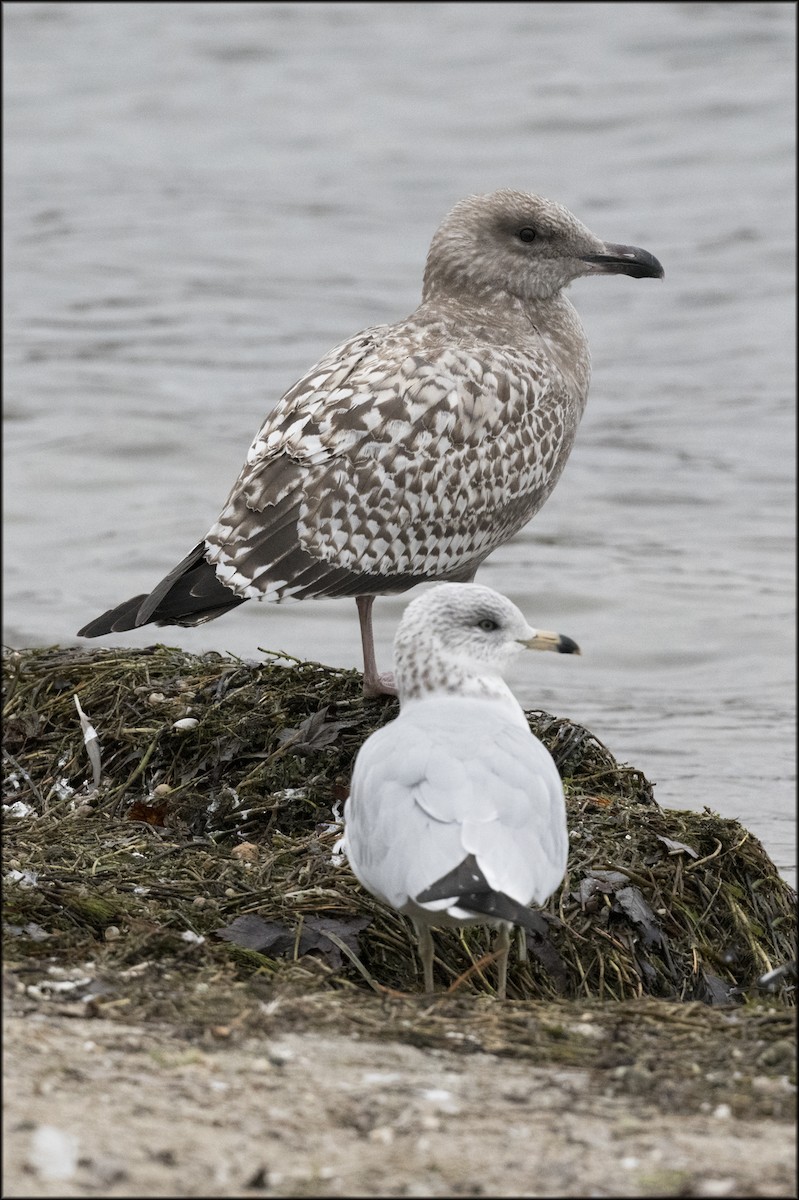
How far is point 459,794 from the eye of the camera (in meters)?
4.29

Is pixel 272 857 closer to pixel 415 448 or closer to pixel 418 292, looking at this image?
pixel 415 448

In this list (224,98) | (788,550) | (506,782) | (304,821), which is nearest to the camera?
(506,782)

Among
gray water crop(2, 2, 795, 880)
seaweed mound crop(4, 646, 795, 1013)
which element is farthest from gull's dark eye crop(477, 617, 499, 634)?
gray water crop(2, 2, 795, 880)

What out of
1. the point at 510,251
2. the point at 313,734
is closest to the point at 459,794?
the point at 313,734

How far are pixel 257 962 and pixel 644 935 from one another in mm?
1275

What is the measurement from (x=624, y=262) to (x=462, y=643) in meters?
3.03

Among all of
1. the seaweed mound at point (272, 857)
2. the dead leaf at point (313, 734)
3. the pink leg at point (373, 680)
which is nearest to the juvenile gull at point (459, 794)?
the seaweed mound at point (272, 857)

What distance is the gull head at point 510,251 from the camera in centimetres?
734

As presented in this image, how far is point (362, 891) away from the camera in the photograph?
5.07 meters

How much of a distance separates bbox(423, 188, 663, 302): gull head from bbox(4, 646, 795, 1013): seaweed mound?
1748 millimetres

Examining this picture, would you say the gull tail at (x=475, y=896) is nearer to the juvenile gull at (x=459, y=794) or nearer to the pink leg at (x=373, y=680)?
the juvenile gull at (x=459, y=794)

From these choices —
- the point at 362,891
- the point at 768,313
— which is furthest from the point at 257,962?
the point at 768,313

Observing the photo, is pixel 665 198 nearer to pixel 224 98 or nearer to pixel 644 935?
pixel 224 98

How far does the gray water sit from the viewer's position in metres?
11.9
